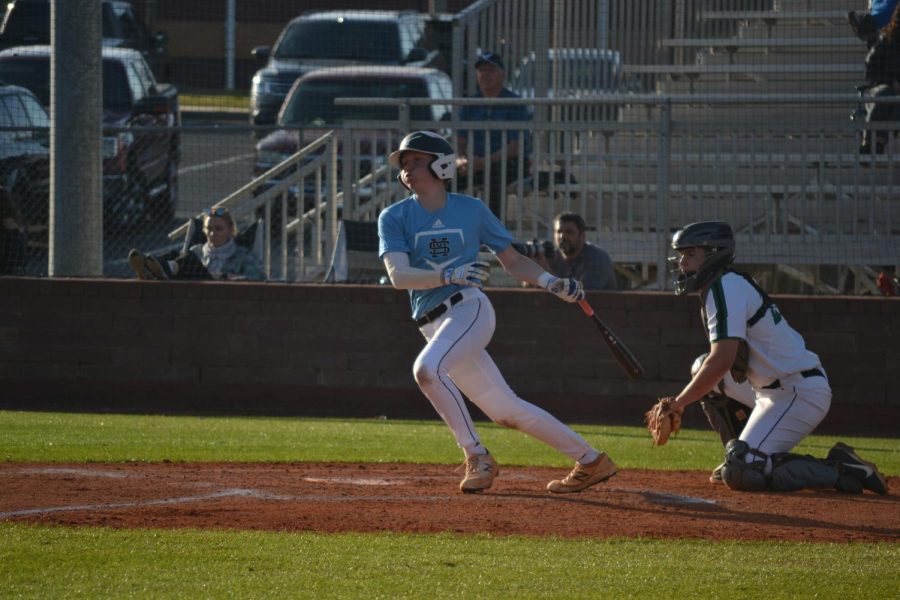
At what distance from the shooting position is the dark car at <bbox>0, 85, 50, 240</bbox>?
531 inches

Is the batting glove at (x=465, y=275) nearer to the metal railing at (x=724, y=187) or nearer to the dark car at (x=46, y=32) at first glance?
the metal railing at (x=724, y=187)

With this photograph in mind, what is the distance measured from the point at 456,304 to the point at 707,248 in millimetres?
1371

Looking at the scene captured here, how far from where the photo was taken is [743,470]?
24.9ft

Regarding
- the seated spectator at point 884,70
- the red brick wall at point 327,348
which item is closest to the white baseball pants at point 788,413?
the red brick wall at point 327,348

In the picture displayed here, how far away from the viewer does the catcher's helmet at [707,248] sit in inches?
294

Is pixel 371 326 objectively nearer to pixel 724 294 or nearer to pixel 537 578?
pixel 724 294

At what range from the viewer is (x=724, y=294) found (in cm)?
736

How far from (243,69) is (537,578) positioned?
15.8 meters

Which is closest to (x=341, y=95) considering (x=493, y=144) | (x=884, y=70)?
(x=493, y=144)

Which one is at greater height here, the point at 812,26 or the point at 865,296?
the point at 812,26

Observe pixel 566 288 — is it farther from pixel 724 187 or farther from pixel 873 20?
pixel 873 20

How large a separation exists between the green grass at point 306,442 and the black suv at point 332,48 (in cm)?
823

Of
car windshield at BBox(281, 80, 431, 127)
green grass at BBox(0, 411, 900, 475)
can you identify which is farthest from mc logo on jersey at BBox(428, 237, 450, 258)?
car windshield at BBox(281, 80, 431, 127)

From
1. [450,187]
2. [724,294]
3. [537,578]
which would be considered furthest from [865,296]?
[537,578]
